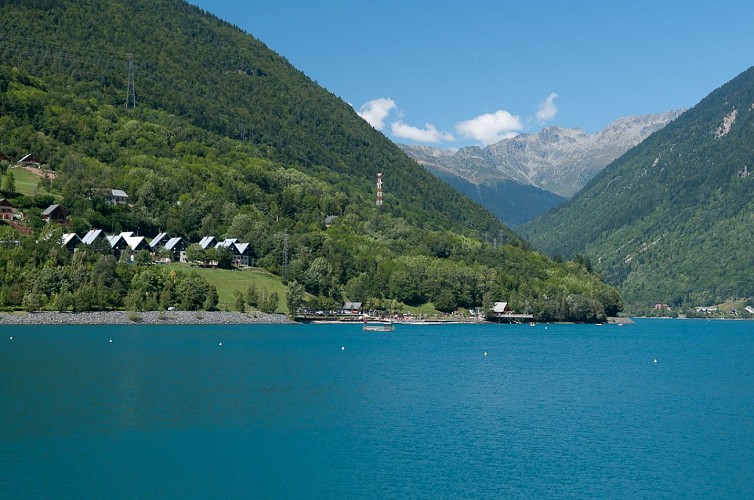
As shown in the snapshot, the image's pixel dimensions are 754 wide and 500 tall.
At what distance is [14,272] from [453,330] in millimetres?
82469

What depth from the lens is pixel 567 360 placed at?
111 meters

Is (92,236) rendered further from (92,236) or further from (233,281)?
(233,281)

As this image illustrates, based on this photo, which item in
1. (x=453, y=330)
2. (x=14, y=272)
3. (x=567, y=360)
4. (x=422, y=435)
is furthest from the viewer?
(x=453, y=330)

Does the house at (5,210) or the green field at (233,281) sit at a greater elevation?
the house at (5,210)

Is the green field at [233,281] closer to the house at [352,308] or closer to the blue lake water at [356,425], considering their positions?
the house at [352,308]

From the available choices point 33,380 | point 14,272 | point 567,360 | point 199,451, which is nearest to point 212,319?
point 14,272

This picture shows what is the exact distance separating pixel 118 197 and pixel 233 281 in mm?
41478

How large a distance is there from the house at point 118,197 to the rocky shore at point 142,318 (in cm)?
5253

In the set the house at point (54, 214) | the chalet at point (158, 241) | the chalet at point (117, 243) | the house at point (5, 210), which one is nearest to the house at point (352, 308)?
the chalet at point (158, 241)

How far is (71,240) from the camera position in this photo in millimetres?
157875

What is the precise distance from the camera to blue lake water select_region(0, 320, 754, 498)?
44.5 m

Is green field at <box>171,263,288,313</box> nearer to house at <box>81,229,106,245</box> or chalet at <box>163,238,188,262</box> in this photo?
chalet at <box>163,238,188,262</box>

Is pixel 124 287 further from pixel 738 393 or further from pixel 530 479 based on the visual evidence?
pixel 530 479

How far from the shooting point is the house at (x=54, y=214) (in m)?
166
